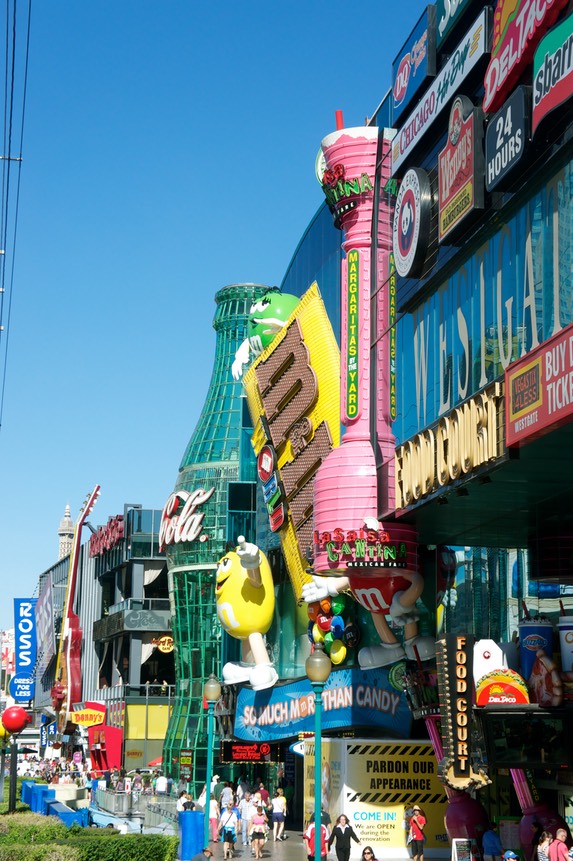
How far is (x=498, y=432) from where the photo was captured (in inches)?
923

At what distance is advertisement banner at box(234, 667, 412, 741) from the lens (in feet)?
117

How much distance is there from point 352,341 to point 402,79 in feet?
21.6

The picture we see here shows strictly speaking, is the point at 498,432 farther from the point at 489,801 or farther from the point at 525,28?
the point at 489,801

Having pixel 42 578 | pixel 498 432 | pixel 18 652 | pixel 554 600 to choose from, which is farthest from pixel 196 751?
pixel 42 578

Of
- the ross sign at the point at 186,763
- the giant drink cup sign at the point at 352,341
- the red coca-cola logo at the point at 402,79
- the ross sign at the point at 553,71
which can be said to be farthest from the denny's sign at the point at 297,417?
the ross sign at the point at 553,71

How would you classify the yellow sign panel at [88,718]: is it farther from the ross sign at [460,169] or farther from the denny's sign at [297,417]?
the ross sign at [460,169]

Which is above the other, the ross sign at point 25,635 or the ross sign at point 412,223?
the ross sign at point 412,223

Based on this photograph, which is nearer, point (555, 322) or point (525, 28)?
point (555, 322)

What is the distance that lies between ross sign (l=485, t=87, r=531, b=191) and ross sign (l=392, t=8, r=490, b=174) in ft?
7.04

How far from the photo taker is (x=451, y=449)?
2570 cm

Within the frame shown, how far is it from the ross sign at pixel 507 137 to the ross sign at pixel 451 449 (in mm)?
3954

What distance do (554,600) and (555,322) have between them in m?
7.90

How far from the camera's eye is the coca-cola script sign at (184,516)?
203 feet

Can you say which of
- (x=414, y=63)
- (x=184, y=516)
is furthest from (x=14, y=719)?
(x=184, y=516)
